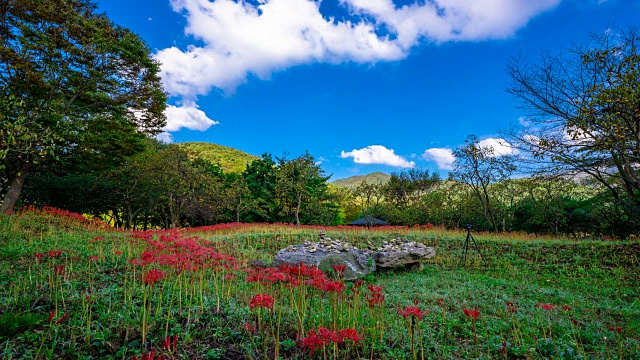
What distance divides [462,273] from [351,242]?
475 centimetres

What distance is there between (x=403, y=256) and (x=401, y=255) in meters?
0.10

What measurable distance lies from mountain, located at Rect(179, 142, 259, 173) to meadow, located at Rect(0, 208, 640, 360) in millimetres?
34365

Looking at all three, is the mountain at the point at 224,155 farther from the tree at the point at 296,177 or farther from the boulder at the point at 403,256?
the boulder at the point at 403,256

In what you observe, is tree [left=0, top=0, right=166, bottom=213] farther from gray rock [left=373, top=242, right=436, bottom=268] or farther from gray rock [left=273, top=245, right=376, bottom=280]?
gray rock [left=373, top=242, right=436, bottom=268]

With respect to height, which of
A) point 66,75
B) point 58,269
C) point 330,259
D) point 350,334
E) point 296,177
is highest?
point 66,75

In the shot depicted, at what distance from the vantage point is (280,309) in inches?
102

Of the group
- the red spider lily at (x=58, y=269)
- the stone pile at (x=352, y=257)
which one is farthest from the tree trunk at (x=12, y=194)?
the stone pile at (x=352, y=257)

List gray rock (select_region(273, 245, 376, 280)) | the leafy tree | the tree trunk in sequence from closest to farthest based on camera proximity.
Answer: gray rock (select_region(273, 245, 376, 280)) < the tree trunk < the leafy tree

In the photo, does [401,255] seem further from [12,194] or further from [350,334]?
[12,194]

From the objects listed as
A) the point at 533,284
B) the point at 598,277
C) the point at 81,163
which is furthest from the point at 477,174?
the point at 81,163

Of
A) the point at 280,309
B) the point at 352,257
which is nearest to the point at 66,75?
the point at 352,257

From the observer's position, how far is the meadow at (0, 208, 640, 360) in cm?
266

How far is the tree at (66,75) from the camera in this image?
10.1 m

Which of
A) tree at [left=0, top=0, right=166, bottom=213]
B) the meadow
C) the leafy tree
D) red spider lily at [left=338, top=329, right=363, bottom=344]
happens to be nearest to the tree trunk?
tree at [left=0, top=0, right=166, bottom=213]
